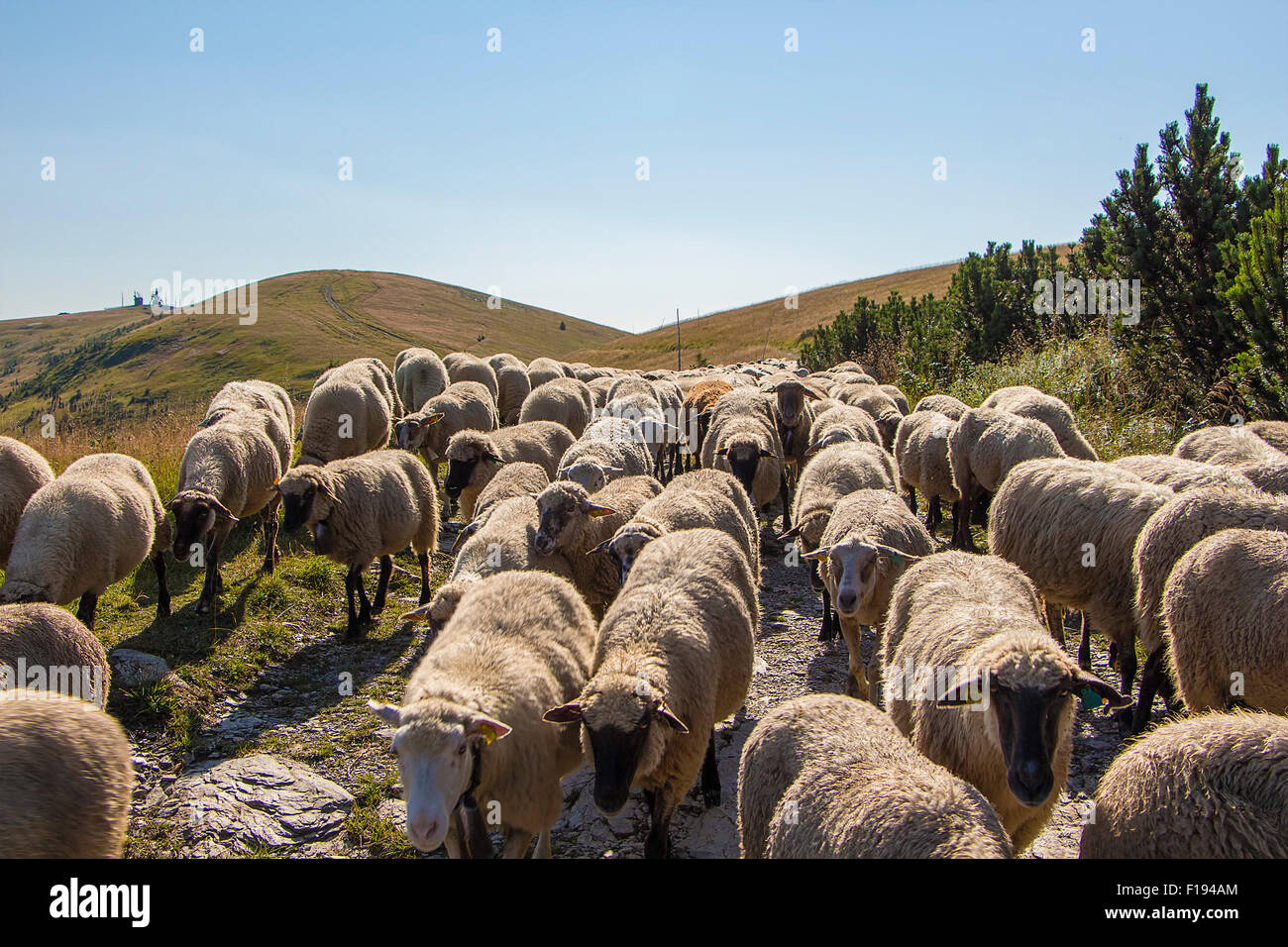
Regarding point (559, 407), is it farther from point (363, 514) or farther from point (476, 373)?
point (363, 514)

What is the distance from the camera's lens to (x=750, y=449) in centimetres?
1060

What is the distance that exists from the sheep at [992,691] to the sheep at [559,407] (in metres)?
10.8

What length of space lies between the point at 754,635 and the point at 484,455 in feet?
18.8

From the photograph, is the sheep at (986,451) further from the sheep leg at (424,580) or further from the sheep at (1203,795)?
the sheep leg at (424,580)

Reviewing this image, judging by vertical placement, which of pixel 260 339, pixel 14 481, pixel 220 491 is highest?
pixel 260 339

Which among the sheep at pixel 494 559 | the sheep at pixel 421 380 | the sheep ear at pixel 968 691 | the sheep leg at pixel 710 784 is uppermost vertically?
the sheep at pixel 421 380

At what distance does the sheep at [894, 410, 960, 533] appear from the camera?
11.3 m

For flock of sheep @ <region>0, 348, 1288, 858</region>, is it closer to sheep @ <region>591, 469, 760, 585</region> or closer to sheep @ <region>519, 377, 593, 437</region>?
sheep @ <region>591, 469, 760, 585</region>

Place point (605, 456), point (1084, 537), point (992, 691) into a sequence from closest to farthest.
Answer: point (992, 691), point (1084, 537), point (605, 456)

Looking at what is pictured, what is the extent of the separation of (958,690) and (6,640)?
6.19 m

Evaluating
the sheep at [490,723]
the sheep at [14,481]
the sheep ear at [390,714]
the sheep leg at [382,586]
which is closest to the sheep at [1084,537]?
the sheep at [490,723]

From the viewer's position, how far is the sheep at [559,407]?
15.3 meters

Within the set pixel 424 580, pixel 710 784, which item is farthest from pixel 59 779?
pixel 424 580
